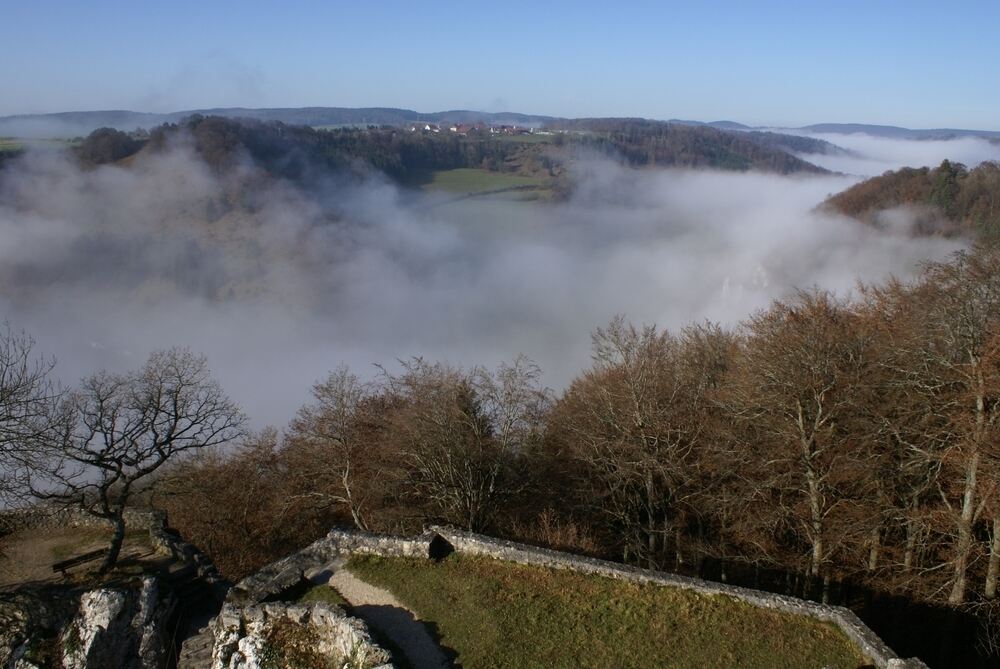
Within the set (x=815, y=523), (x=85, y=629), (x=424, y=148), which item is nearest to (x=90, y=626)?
(x=85, y=629)

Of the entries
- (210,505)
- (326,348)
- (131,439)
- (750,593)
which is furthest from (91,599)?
(326,348)

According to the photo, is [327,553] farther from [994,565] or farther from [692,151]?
[692,151]

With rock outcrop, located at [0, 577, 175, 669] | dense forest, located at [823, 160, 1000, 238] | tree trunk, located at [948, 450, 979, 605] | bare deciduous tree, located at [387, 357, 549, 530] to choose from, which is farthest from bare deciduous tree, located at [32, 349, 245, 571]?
dense forest, located at [823, 160, 1000, 238]

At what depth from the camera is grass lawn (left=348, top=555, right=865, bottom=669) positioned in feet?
39.0

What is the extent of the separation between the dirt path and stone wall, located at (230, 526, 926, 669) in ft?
2.81

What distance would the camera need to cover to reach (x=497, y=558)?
1515 centimetres

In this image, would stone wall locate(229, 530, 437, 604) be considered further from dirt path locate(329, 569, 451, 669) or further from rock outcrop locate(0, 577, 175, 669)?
rock outcrop locate(0, 577, 175, 669)

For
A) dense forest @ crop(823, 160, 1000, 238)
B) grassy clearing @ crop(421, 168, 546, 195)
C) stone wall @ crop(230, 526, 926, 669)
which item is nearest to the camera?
stone wall @ crop(230, 526, 926, 669)

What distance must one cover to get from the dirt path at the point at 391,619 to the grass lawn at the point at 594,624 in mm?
245

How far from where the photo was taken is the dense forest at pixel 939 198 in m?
60.0

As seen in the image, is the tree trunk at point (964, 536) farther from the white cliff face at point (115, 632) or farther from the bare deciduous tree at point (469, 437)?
the white cliff face at point (115, 632)

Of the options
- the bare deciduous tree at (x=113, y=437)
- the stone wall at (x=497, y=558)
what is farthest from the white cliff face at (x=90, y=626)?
the stone wall at (x=497, y=558)

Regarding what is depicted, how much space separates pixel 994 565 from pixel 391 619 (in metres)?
12.8

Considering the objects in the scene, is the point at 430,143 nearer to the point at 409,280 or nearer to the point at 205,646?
the point at 409,280
